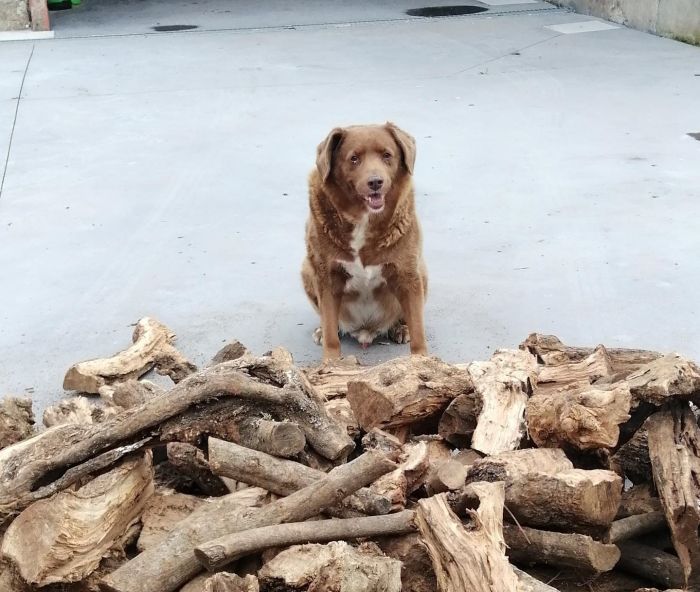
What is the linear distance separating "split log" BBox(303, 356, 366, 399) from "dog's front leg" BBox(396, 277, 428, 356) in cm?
75

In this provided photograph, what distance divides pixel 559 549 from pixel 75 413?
1.65 m

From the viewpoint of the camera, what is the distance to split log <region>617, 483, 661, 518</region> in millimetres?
2653

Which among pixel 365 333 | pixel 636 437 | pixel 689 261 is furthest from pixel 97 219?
pixel 636 437

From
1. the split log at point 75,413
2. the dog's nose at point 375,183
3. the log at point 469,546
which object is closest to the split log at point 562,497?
the log at point 469,546

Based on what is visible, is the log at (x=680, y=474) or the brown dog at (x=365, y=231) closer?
the log at (x=680, y=474)

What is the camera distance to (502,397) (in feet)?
9.73

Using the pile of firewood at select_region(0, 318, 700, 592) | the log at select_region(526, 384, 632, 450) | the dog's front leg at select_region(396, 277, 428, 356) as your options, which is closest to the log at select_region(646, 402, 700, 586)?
the pile of firewood at select_region(0, 318, 700, 592)

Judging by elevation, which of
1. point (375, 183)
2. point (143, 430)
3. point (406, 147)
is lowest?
point (143, 430)

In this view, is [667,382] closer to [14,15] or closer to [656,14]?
[656,14]

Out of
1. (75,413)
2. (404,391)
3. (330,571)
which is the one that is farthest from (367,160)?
(330,571)

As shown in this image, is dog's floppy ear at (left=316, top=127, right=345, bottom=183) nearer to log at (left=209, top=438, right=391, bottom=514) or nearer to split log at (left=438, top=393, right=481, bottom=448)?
split log at (left=438, top=393, right=481, bottom=448)

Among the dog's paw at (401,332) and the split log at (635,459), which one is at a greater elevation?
the split log at (635,459)

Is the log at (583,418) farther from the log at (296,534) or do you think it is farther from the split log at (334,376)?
the split log at (334,376)

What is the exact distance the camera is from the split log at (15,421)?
308 centimetres
